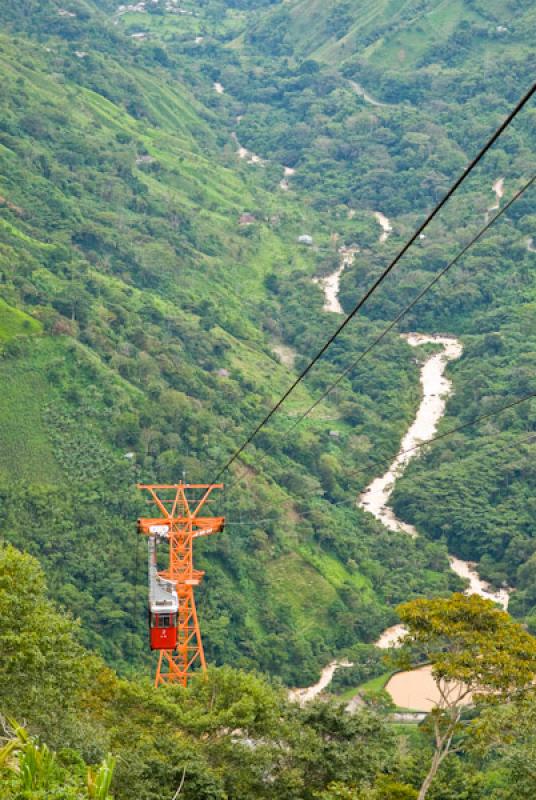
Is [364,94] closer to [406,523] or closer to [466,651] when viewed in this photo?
[406,523]

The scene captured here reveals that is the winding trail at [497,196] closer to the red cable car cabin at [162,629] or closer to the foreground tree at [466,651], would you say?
the red cable car cabin at [162,629]

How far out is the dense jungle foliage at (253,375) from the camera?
2295 cm

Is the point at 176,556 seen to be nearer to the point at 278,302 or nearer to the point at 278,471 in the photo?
the point at 278,471

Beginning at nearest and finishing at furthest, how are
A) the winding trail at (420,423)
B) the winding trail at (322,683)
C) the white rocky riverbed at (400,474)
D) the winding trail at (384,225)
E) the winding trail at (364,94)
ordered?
the white rocky riverbed at (400,474) → the winding trail at (322,683) → the winding trail at (420,423) → the winding trail at (384,225) → the winding trail at (364,94)

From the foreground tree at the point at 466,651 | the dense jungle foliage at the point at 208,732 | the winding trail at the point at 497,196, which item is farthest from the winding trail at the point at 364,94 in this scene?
the foreground tree at the point at 466,651

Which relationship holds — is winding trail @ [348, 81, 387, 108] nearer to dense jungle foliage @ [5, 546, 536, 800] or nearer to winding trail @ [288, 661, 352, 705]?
winding trail @ [288, 661, 352, 705]

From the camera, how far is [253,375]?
2830 inches

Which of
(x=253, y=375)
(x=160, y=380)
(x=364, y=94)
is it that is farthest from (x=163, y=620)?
(x=364, y=94)

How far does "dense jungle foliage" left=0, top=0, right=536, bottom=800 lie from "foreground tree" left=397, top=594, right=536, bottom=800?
586 mm

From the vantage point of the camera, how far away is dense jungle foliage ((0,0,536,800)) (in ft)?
75.3

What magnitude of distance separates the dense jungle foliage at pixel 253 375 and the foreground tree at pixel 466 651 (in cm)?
59


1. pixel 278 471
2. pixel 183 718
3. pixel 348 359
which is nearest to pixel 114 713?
pixel 183 718

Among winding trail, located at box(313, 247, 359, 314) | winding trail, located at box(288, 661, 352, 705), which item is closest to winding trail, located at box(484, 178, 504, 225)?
winding trail, located at box(313, 247, 359, 314)

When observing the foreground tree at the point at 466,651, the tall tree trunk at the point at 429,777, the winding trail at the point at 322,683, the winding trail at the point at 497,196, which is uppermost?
the winding trail at the point at 497,196
